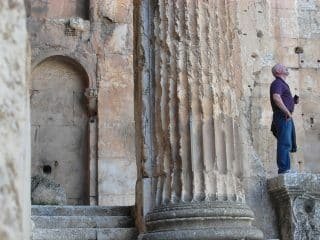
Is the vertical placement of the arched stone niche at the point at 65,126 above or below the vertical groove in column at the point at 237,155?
above

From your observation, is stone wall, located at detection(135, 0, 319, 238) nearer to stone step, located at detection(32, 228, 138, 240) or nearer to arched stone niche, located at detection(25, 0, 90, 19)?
arched stone niche, located at detection(25, 0, 90, 19)

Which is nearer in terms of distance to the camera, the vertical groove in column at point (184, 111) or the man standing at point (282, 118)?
the vertical groove in column at point (184, 111)

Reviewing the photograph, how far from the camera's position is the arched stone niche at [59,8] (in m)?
13.2

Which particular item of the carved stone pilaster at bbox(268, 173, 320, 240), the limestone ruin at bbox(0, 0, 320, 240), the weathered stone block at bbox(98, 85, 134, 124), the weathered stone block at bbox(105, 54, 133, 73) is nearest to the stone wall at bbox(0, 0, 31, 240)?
the limestone ruin at bbox(0, 0, 320, 240)

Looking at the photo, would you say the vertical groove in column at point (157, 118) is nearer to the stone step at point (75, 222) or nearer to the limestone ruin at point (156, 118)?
the limestone ruin at point (156, 118)

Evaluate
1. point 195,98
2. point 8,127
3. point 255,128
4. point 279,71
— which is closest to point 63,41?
point 255,128

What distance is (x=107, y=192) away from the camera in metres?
12.4

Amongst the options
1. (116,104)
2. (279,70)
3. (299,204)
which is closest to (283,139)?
(279,70)

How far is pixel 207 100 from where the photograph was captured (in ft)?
20.0

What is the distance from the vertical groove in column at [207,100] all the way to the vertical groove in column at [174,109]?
251mm

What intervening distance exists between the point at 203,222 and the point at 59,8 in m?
8.65

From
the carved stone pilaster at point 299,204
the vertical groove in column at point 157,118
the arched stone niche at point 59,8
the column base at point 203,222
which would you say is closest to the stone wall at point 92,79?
the arched stone niche at point 59,8

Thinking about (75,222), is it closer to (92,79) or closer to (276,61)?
(92,79)

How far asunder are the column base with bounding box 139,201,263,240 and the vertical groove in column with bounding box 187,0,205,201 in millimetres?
165
